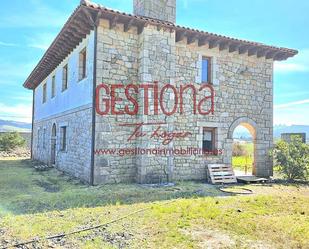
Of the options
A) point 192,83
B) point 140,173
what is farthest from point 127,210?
point 192,83

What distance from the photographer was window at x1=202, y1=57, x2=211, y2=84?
11.5 metres

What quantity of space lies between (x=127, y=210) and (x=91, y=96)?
4.37 metres

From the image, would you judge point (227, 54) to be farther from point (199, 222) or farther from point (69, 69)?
point (199, 222)

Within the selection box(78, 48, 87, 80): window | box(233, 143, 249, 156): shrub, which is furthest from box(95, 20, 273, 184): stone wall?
box(233, 143, 249, 156): shrub

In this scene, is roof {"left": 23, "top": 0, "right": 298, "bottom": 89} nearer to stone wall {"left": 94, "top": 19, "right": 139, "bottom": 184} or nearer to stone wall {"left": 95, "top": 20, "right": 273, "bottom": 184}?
stone wall {"left": 95, "top": 20, "right": 273, "bottom": 184}

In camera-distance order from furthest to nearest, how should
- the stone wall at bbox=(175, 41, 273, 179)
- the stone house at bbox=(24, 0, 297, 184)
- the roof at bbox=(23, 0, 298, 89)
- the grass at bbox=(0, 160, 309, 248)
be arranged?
the stone wall at bbox=(175, 41, 273, 179), the stone house at bbox=(24, 0, 297, 184), the roof at bbox=(23, 0, 298, 89), the grass at bbox=(0, 160, 309, 248)

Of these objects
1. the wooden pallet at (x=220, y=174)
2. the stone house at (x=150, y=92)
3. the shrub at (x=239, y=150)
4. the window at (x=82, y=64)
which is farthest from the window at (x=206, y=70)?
the shrub at (x=239, y=150)

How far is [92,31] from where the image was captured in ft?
31.9

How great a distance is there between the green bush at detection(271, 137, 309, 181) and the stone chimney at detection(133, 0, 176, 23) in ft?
21.6

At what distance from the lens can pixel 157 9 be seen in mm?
11297

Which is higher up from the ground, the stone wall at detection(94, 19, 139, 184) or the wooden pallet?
the stone wall at detection(94, 19, 139, 184)

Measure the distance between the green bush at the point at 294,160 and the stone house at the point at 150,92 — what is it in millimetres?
879

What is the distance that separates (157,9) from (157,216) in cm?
813

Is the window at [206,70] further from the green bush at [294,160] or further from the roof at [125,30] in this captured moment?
the green bush at [294,160]
